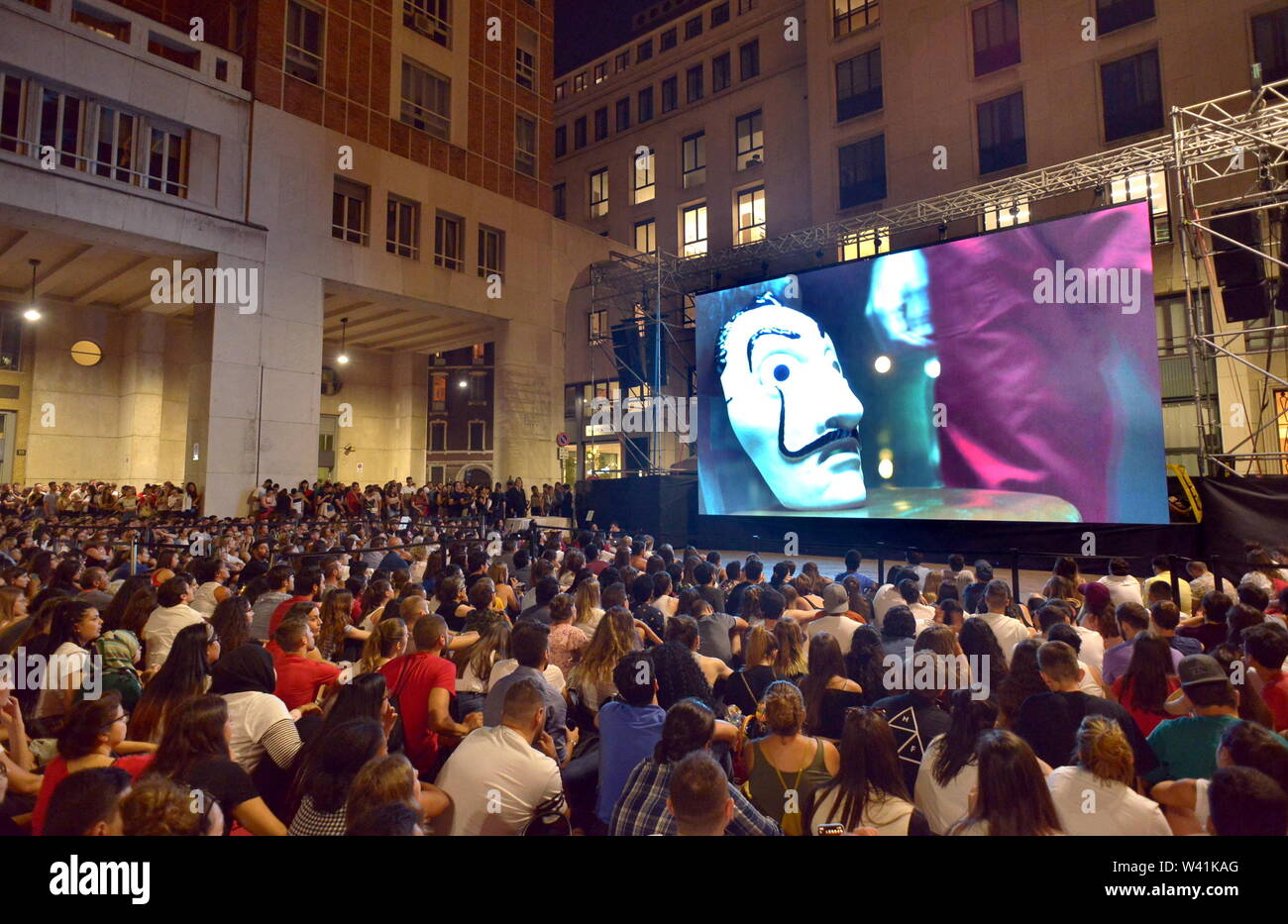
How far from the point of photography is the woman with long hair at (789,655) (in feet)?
14.3

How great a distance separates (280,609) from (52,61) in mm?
14875

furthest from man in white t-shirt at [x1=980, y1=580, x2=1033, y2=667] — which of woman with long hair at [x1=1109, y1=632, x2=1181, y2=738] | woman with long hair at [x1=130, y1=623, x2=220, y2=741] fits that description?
woman with long hair at [x1=130, y1=623, x2=220, y2=741]

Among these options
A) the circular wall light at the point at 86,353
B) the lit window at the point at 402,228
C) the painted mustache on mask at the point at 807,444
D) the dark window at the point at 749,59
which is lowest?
the painted mustache on mask at the point at 807,444

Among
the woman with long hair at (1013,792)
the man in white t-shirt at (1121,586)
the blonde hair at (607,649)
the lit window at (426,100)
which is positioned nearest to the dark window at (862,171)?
the lit window at (426,100)

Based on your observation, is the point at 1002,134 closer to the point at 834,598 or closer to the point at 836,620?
the point at 834,598

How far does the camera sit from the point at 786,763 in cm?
310

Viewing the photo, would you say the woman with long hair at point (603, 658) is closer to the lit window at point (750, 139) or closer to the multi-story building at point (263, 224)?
the multi-story building at point (263, 224)

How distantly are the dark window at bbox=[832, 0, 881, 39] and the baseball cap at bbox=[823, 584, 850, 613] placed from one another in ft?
75.4

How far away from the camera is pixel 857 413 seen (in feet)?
44.4

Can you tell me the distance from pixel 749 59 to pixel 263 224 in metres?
20.2

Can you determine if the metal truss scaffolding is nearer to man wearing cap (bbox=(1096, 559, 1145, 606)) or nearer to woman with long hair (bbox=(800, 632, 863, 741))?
man wearing cap (bbox=(1096, 559, 1145, 606))

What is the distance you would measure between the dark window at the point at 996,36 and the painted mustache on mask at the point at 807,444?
1310cm

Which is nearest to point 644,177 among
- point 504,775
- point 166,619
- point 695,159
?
point 695,159

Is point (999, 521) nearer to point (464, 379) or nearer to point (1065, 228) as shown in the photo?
point (1065, 228)
